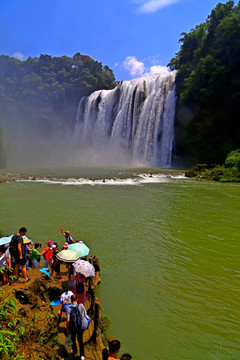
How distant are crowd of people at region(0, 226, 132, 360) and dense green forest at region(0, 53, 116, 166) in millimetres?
63514

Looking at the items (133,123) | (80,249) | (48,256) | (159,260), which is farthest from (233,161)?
(48,256)

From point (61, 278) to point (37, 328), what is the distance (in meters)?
2.33

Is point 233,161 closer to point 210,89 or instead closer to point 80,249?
point 210,89

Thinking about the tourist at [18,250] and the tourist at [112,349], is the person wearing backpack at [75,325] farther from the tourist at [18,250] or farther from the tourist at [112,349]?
the tourist at [18,250]

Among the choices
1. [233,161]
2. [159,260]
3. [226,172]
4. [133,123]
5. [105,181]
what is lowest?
[159,260]

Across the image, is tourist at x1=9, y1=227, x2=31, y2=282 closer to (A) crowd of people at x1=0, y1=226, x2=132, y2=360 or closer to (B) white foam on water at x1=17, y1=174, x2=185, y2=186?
(A) crowd of people at x1=0, y1=226, x2=132, y2=360

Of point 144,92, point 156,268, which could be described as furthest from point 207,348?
point 144,92

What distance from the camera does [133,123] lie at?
141ft

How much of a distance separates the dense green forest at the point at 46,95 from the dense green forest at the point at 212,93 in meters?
35.7

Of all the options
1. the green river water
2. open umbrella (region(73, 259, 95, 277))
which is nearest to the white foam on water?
the green river water

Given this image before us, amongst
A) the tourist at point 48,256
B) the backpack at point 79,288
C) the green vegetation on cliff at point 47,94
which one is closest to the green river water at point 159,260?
the backpack at point 79,288

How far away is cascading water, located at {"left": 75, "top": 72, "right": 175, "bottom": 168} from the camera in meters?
39.5

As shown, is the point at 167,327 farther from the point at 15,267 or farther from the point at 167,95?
the point at 167,95

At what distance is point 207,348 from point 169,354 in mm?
686
